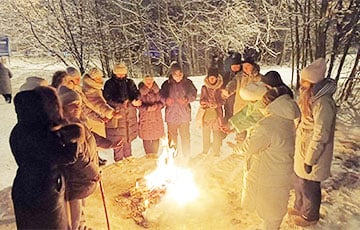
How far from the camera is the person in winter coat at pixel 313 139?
361 cm

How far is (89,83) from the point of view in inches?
205

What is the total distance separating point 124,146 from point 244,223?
2.34m

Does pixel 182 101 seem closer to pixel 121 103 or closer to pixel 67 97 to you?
pixel 121 103

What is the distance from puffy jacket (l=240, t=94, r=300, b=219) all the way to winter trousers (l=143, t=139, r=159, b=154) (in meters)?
2.44

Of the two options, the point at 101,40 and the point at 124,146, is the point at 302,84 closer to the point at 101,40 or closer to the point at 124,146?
the point at 124,146

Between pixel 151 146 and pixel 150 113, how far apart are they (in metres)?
0.62

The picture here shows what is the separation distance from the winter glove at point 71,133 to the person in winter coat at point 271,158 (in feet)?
4.90

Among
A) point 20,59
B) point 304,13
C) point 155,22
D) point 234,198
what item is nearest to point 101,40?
point 155,22

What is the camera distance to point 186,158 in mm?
6109

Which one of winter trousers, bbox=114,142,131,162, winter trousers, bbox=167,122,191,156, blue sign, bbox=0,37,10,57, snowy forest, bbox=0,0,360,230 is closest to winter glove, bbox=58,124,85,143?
snowy forest, bbox=0,0,360,230

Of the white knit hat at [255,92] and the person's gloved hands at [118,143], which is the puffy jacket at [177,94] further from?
the white knit hat at [255,92]

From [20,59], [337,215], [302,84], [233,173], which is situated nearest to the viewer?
[302,84]

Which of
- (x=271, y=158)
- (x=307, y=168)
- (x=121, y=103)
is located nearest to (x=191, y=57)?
(x=121, y=103)

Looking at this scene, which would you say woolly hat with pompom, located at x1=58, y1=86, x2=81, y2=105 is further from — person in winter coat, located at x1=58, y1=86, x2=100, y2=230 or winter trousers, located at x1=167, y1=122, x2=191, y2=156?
winter trousers, located at x1=167, y1=122, x2=191, y2=156
